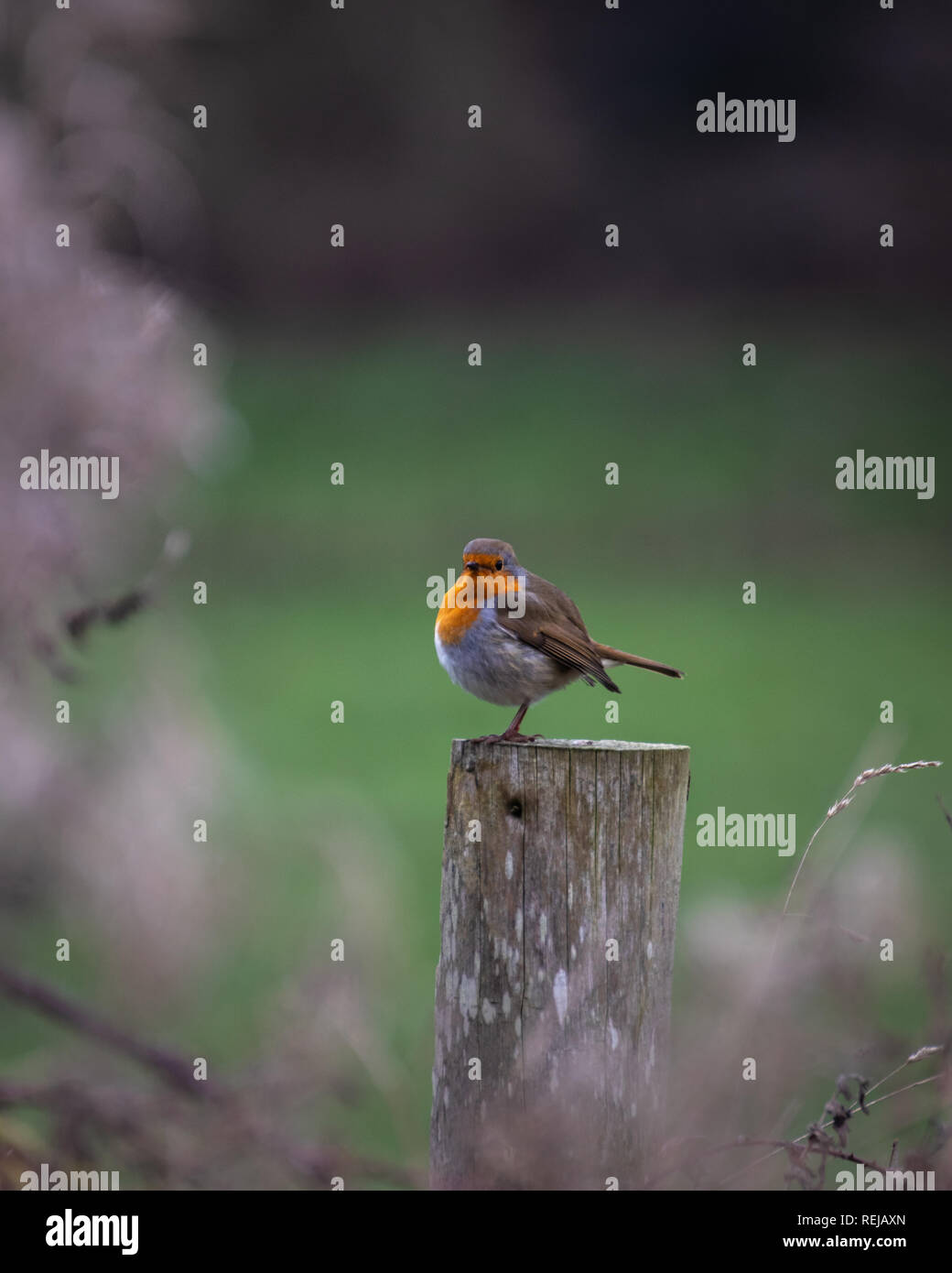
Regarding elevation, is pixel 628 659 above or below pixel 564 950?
above

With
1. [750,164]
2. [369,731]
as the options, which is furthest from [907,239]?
[369,731]

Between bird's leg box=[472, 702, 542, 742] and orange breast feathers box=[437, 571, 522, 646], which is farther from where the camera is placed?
orange breast feathers box=[437, 571, 522, 646]

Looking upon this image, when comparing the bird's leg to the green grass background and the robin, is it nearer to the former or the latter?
the robin

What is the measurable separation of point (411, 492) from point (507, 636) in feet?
58.2

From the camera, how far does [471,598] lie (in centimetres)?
400

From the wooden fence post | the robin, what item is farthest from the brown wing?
the wooden fence post

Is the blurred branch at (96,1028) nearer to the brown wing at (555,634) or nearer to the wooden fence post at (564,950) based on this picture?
the wooden fence post at (564,950)

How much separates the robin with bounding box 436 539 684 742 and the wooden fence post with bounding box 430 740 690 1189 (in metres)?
0.90

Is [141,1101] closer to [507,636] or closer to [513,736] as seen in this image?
[513,736]

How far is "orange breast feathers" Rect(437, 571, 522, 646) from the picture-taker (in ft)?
13.0

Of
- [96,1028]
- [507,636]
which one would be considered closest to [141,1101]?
[96,1028]

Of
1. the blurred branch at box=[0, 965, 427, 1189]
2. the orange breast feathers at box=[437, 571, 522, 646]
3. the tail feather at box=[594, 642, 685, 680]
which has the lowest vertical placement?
the blurred branch at box=[0, 965, 427, 1189]

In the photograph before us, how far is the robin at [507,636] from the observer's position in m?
3.93

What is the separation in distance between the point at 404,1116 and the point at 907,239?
22998mm
